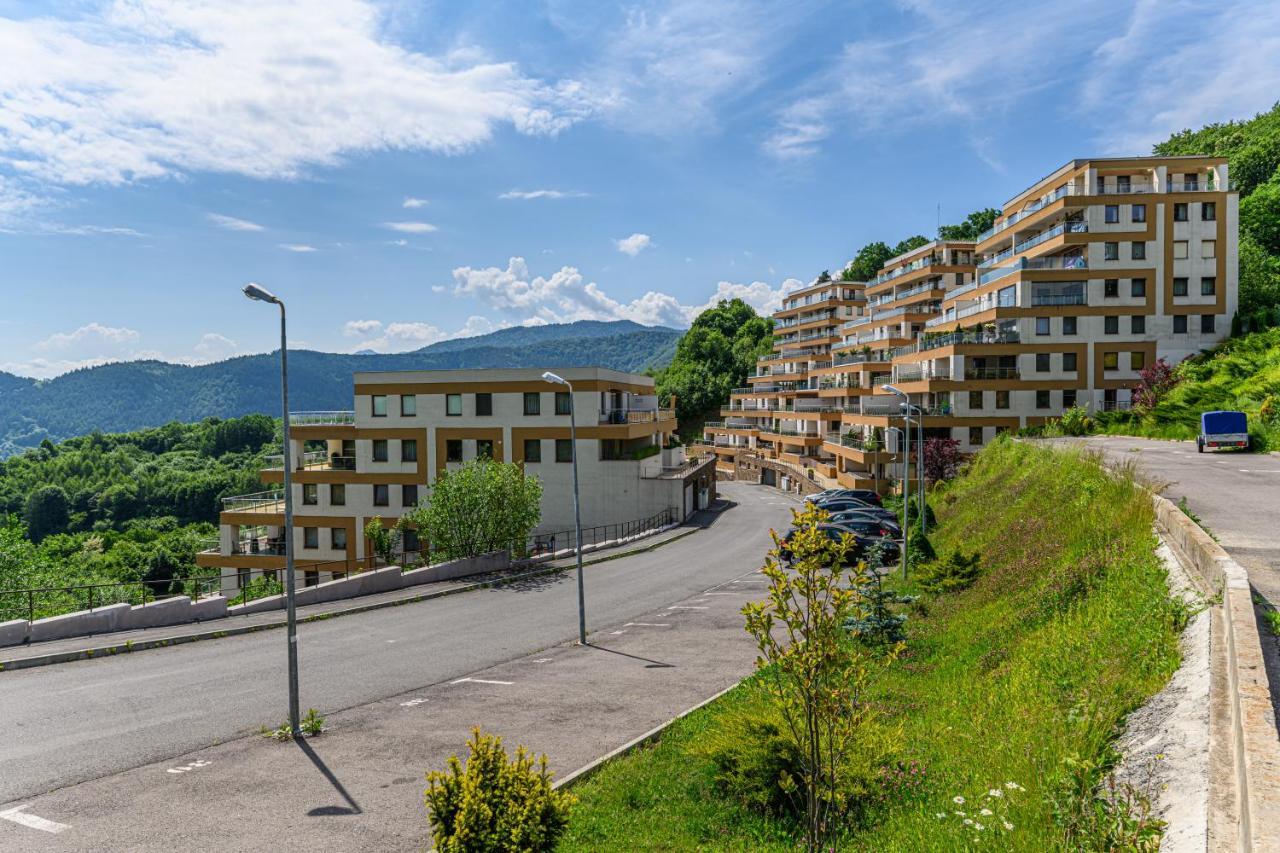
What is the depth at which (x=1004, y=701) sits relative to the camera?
1009 centimetres

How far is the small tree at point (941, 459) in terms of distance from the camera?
156 ft

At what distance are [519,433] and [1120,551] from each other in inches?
1628

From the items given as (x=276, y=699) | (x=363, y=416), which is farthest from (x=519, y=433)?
(x=276, y=699)

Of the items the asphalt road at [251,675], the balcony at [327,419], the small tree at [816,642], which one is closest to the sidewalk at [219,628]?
the asphalt road at [251,675]

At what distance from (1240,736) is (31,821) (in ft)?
45.9

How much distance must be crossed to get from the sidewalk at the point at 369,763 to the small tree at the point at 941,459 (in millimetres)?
32030

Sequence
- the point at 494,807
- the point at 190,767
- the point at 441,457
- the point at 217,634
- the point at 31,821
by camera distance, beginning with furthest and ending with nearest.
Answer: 1. the point at 441,457
2. the point at 217,634
3. the point at 190,767
4. the point at 31,821
5. the point at 494,807

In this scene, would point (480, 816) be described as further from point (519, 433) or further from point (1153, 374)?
point (1153, 374)

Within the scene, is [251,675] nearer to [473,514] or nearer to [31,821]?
[31,821]

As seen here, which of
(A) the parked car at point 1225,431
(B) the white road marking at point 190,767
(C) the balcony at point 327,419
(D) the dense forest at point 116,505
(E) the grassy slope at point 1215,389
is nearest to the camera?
(B) the white road marking at point 190,767

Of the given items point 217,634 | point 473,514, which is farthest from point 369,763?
point 473,514

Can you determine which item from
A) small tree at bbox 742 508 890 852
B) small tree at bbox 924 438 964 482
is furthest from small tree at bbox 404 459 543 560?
small tree at bbox 742 508 890 852

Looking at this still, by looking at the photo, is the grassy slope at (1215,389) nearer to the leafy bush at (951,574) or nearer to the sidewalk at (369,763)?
the leafy bush at (951,574)

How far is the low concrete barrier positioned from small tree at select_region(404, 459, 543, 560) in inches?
1204
